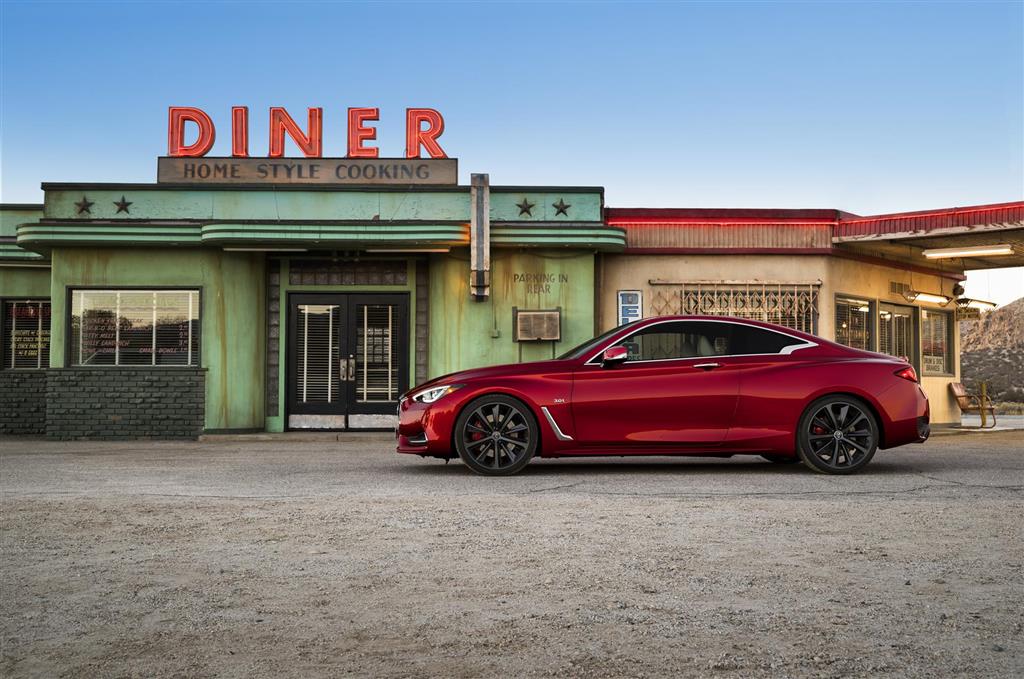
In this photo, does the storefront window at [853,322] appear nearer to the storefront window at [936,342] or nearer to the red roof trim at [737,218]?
the red roof trim at [737,218]

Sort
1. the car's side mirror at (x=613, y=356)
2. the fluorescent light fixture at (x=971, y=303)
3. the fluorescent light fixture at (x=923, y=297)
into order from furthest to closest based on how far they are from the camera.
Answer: the fluorescent light fixture at (x=971, y=303) < the fluorescent light fixture at (x=923, y=297) < the car's side mirror at (x=613, y=356)

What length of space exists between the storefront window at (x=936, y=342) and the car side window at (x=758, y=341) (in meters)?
11.4

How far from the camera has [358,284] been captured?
687 inches

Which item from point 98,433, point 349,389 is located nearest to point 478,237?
point 349,389

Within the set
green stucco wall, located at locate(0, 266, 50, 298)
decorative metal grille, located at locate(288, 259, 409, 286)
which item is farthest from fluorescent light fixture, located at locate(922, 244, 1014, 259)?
green stucco wall, located at locate(0, 266, 50, 298)

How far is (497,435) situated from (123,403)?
941 centimetres

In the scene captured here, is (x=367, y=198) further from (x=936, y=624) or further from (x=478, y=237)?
(x=936, y=624)

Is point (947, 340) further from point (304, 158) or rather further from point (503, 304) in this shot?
point (304, 158)

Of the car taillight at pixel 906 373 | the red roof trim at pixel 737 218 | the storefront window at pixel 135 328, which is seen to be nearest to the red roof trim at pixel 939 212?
the red roof trim at pixel 737 218

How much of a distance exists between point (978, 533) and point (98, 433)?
14334mm

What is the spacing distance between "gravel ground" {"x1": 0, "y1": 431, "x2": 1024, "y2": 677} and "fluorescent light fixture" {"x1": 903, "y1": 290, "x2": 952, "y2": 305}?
11477 millimetres

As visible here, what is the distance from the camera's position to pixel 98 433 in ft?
55.4

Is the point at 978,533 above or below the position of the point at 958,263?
below

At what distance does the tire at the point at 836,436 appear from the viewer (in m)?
9.86
